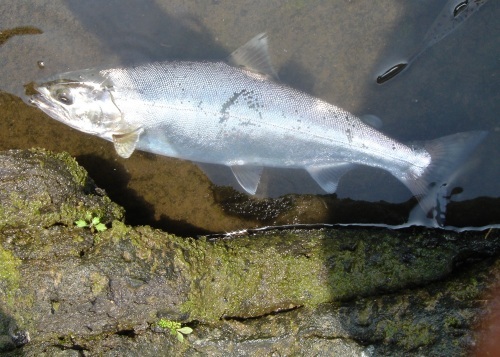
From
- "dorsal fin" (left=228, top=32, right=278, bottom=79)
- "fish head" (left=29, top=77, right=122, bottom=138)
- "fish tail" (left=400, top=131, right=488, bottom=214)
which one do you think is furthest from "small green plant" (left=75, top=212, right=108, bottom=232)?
"fish tail" (left=400, top=131, right=488, bottom=214)

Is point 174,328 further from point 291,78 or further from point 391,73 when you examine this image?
point 391,73

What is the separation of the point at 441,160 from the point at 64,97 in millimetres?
3233

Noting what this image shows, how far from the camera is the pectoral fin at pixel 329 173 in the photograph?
421cm

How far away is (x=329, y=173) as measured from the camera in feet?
13.9

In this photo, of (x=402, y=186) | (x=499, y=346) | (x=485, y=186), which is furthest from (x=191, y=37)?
(x=499, y=346)

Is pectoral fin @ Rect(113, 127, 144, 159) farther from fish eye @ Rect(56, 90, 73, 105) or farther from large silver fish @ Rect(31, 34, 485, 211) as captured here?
fish eye @ Rect(56, 90, 73, 105)

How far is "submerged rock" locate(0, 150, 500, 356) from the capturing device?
123 inches

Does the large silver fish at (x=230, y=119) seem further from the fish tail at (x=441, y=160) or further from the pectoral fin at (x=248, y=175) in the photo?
the pectoral fin at (x=248, y=175)

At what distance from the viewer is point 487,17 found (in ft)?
14.0

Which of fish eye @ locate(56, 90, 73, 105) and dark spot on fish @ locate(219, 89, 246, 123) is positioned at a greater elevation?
dark spot on fish @ locate(219, 89, 246, 123)

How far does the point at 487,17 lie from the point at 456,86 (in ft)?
2.23

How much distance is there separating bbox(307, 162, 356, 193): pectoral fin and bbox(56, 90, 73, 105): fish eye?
7.01 ft

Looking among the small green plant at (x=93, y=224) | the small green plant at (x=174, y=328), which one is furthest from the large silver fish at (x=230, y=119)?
the small green plant at (x=174, y=328)

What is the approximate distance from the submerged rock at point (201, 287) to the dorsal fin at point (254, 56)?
59.0 inches
